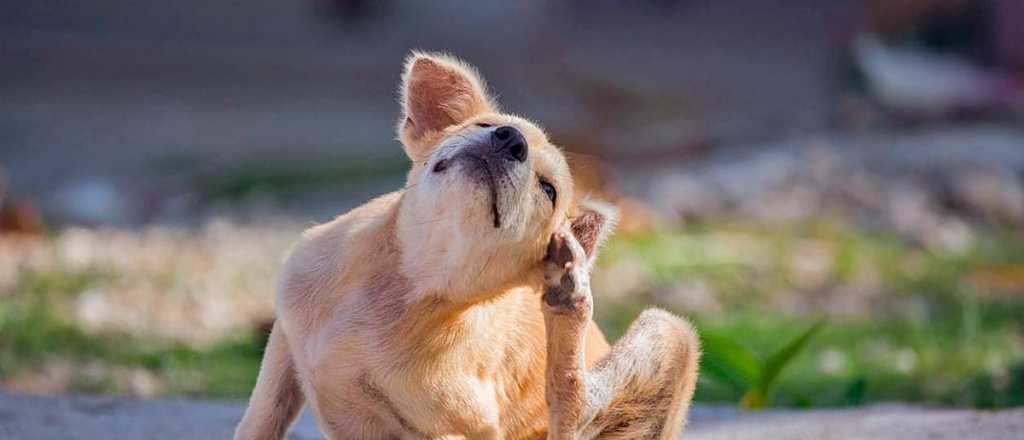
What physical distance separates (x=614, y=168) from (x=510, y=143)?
771 centimetres

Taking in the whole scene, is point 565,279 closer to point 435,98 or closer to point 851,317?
point 435,98

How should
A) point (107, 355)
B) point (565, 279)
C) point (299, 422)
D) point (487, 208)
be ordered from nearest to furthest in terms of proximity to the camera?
1. point (487, 208)
2. point (565, 279)
3. point (299, 422)
4. point (107, 355)

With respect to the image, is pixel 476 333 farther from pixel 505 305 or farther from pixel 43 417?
pixel 43 417

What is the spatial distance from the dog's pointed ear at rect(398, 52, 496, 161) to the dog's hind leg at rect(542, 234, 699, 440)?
21.8 inches

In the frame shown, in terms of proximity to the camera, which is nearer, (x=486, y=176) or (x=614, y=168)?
(x=486, y=176)

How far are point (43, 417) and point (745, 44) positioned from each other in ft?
34.8

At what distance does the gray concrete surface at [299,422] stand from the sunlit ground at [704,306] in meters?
0.41

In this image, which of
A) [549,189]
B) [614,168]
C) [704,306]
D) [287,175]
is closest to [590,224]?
[549,189]

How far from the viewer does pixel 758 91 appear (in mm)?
13664

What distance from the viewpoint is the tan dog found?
3441 millimetres

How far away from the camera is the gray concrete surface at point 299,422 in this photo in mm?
4477

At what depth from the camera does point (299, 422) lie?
5.16 meters

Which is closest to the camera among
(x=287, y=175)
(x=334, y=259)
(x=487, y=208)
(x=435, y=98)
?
(x=487, y=208)

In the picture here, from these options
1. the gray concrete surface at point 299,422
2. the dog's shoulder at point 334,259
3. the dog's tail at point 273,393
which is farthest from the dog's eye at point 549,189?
the gray concrete surface at point 299,422
